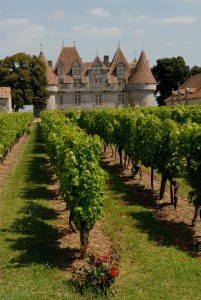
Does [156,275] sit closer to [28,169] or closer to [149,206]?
[149,206]

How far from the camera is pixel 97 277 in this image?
6816 mm

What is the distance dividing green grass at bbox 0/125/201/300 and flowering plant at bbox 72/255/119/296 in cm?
18

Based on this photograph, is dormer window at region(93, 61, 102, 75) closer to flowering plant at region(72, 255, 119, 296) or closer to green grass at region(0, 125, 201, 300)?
green grass at region(0, 125, 201, 300)

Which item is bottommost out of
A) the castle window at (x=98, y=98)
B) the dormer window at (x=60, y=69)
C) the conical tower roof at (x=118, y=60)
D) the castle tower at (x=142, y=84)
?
the castle window at (x=98, y=98)

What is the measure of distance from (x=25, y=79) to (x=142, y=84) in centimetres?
2018

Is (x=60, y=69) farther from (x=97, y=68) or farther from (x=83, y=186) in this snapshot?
(x=83, y=186)

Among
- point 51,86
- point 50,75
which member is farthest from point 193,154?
point 50,75

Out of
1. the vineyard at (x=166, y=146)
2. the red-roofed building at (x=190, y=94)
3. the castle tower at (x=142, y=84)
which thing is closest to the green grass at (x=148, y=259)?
the vineyard at (x=166, y=146)

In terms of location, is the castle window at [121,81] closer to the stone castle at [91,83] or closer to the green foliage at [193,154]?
the stone castle at [91,83]

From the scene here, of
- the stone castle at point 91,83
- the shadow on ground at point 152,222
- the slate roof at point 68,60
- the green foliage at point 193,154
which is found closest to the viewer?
the shadow on ground at point 152,222

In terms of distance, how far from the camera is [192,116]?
20.8 metres

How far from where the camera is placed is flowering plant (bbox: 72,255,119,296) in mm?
6777

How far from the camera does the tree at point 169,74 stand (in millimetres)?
76688

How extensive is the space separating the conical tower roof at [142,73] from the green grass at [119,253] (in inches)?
2277
